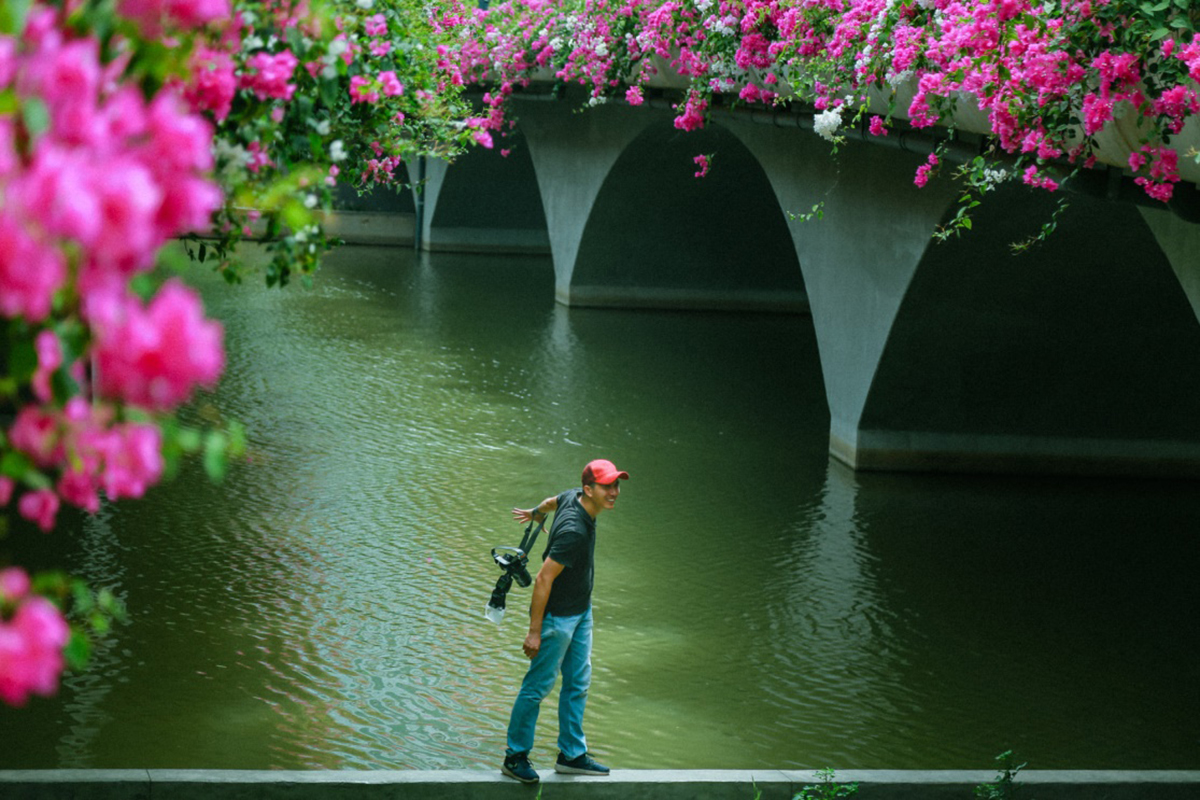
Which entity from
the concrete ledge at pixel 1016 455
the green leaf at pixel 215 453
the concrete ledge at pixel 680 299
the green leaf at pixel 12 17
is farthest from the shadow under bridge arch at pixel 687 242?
the green leaf at pixel 12 17

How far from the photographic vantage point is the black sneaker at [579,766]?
20.1 feet

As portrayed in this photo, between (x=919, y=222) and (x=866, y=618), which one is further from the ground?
(x=919, y=222)

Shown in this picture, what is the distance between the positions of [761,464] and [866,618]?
14.1ft

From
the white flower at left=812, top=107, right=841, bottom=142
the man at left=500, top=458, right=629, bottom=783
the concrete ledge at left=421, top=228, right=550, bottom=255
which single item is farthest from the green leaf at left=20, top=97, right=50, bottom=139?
the concrete ledge at left=421, top=228, right=550, bottom=255

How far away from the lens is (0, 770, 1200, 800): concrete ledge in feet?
18.0

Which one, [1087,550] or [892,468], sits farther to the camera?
[892,468]

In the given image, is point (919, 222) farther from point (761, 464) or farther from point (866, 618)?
point (866, 618)

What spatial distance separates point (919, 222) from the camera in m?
12.0

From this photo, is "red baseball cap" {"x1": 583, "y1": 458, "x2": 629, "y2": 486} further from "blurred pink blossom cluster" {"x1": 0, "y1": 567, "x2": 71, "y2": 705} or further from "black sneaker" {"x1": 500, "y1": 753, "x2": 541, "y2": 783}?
"blurred pink blossom cluster" {"x1": 0, "y1": 567, "x2": 71, "y2": 705}

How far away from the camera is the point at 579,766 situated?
6.19 metres

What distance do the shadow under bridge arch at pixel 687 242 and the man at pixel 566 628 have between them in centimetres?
1667

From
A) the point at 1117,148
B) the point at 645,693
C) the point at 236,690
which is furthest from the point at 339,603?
the point at 1117,148

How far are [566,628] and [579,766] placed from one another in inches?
22.1

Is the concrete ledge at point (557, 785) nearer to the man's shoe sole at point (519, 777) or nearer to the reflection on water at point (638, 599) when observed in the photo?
the man's shoe sole at point (519, 777)
